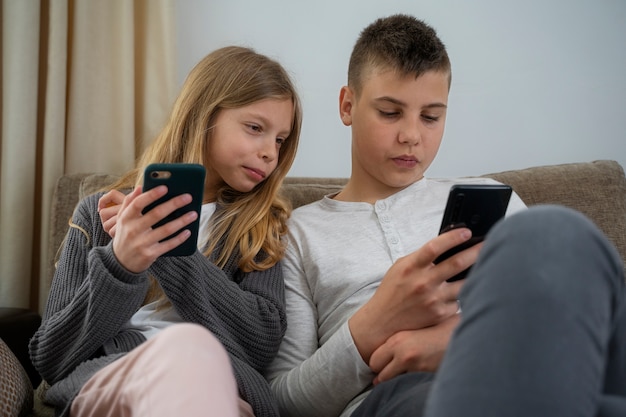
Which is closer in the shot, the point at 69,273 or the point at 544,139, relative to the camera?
the point at 69,273

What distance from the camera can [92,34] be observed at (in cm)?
208

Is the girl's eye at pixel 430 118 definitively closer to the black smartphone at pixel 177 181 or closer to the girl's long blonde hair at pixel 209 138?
the girl's long blonde hair at pixel 209 138

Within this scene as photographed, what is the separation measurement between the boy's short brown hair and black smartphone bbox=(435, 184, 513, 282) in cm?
46

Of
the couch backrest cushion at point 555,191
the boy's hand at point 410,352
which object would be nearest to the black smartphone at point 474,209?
the boy's hand at point 410,352

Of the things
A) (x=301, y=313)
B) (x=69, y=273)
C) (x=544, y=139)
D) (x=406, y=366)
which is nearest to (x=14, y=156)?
(x=69, y=273)

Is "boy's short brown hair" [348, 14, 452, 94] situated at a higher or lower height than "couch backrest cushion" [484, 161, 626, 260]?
higher

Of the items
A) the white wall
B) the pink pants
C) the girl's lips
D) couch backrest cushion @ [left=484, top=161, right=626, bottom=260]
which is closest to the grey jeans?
the pink pants

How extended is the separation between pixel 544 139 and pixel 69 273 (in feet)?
4.96

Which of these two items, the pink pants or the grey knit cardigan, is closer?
the pink pants

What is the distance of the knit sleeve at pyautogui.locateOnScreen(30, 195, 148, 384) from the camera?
1.16 m

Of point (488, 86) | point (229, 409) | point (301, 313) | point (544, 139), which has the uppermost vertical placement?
point (488, 86)

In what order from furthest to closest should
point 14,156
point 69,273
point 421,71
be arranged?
point 14,156, point 421,71, point 69,273

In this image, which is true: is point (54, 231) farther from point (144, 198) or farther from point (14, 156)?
point (144, 198)

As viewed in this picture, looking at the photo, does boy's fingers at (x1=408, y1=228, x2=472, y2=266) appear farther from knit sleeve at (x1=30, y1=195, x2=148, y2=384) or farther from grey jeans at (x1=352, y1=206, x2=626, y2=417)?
knit sleeve at (x1=30, y1=195, x2=148, y2=384)
